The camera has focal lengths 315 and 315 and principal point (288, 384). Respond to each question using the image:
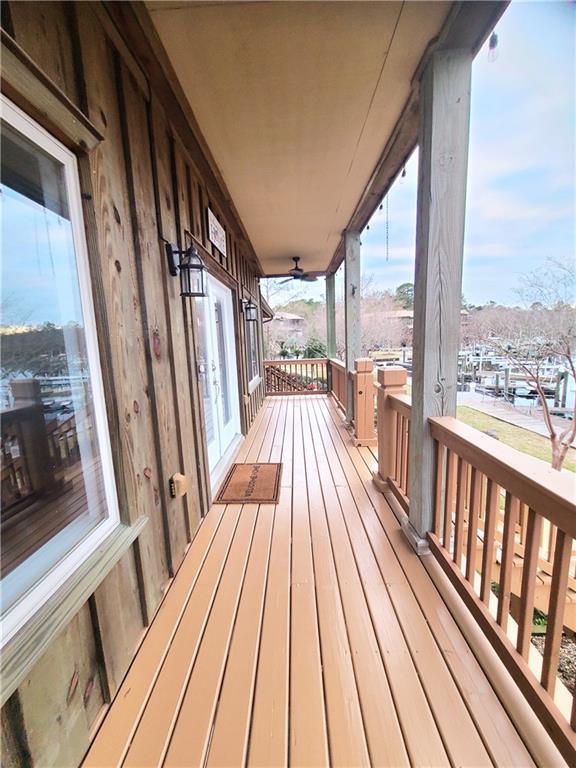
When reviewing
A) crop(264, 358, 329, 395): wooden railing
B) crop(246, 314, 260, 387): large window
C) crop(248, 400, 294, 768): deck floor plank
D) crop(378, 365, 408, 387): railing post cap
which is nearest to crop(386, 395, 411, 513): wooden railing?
crop(378, 365, 408, 387): railing post cap

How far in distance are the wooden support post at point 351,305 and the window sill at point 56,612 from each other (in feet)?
11.4

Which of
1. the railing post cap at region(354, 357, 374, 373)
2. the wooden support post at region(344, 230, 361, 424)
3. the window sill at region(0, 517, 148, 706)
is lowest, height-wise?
the window sill at region(0, 517, 148, 706)

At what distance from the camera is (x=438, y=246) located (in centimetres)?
165

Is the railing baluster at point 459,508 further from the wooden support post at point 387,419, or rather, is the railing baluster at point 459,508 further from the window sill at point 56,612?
the window sill at point 56,612

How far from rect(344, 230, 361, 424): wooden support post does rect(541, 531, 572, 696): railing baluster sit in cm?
332

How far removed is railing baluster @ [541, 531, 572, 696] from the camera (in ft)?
3.10

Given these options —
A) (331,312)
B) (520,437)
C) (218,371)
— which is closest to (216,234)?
(218,371)

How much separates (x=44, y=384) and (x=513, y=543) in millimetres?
1791

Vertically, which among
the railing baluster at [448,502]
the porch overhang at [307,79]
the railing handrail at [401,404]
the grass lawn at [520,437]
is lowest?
the grass lawn at [520,437]

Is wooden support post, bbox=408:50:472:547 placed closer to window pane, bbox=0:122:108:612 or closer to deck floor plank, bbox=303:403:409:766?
deck floor plank, bbox=303:403:409:766

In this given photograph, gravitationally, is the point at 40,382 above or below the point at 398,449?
above

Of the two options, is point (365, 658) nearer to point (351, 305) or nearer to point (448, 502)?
point (448, 502)

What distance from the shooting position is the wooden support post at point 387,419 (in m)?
2.56

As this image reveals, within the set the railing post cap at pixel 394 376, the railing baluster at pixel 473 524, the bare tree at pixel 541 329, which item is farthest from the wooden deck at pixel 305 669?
the bare tree at pixel 541 329
